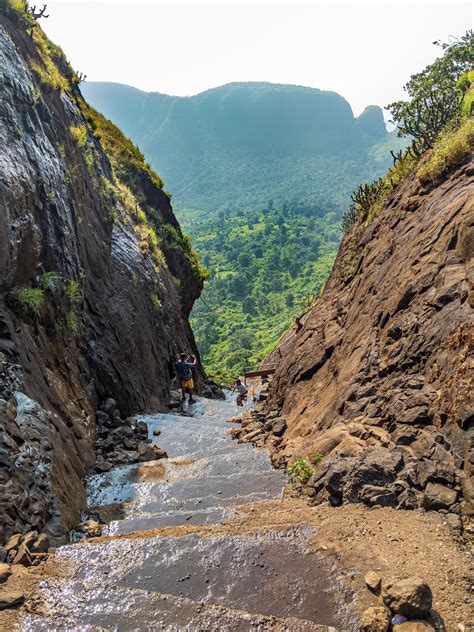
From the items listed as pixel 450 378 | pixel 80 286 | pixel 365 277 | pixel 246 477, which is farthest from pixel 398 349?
pixel 80 286

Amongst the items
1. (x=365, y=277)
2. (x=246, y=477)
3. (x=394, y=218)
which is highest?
(x=394, y=218)

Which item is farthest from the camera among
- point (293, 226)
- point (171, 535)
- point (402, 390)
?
point (293, 226)

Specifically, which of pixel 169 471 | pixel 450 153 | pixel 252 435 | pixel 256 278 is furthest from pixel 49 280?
pixel 256 278

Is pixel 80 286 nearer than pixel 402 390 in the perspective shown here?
No

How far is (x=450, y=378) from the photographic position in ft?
19.8

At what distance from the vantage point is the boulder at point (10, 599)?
3969 mm

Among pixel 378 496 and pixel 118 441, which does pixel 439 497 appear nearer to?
pixel 378 496

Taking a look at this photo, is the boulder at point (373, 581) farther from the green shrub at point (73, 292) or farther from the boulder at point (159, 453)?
the green shrub at point (73, 292)

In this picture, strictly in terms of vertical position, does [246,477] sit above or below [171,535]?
below

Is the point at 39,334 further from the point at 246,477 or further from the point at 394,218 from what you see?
the point at 394,218

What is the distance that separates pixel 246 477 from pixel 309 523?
2.79 meters

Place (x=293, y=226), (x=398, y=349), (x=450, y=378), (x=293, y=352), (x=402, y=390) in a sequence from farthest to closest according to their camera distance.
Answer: (x=293, y=226) < (x=293, y=352) < (x=398, y=349) < (x=402, y=390) < (x=450, y=378)

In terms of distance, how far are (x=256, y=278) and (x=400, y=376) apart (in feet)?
245

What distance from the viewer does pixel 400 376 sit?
24.1ft
